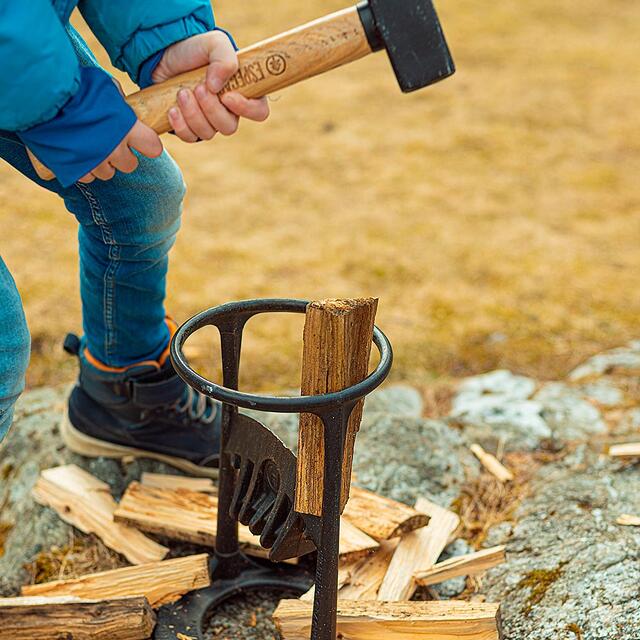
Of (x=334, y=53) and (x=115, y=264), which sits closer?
(x=334, y=53)

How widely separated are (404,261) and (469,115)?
2428 millimetres

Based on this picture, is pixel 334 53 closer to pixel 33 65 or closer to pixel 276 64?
pixel 276 64

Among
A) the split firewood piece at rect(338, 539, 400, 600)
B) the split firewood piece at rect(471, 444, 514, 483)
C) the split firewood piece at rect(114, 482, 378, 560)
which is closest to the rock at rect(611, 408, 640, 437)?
the split firewood piece at rect(471, 444, 514, 483)

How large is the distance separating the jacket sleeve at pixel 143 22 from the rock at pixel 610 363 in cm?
243

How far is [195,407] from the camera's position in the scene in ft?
9.59

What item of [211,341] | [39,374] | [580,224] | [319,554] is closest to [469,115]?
[580,224]

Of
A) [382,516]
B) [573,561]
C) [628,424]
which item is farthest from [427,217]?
[573,561]

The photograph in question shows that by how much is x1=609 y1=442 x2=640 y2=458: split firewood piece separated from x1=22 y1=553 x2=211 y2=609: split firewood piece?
1428 mm

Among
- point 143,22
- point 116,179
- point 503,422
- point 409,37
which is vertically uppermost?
point 143,22

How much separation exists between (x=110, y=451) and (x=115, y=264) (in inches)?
30.5

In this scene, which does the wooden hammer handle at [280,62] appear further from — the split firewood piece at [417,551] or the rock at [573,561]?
the rock at [573,561]

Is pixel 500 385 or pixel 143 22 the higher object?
pixel 143 22

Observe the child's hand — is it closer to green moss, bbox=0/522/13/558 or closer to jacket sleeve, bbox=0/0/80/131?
jacket sleeve, bbox=0/0/80/131

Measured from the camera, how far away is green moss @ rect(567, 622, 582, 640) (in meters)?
2.18
